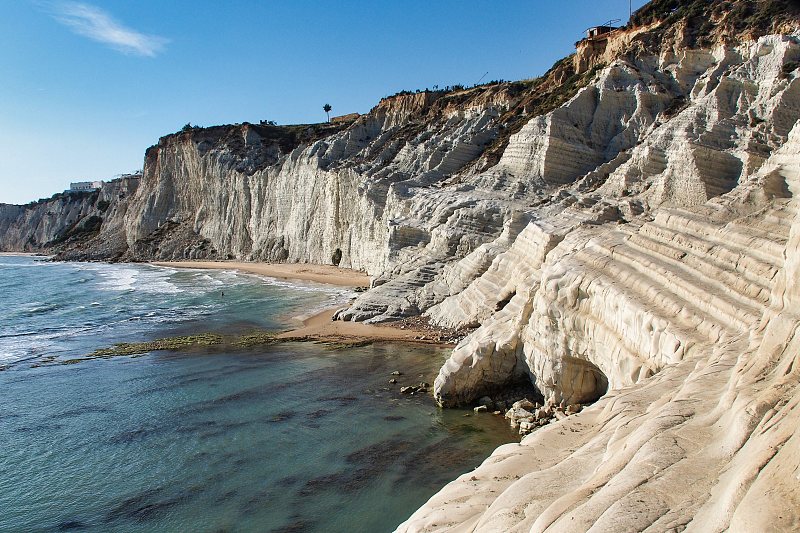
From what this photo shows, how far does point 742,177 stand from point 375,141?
43.7 m

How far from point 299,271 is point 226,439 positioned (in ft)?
133

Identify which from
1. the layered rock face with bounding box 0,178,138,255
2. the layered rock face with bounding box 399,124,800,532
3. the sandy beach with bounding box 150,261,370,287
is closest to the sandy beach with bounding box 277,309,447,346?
the layered rock face with bounding box 399,124,800,532

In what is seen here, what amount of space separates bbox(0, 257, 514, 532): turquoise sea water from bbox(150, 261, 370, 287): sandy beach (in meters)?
21.2

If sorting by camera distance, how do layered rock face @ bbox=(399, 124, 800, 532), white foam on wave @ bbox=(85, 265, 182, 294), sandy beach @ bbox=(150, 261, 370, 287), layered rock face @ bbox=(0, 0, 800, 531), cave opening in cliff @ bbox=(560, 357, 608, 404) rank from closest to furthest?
layered rock face @ bbox=(399, 124, 800, 532) → layered rock face @ bbox=(0, 0, 800, 531) → cave opening in cliff @ bbox=(560, 357, 608, 404) → sandy beach @ bbox=(150, 261, 370, 287) → white foam on wave @ bbox=(85, 265, 182, 294)

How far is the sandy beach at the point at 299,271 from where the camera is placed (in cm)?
4759

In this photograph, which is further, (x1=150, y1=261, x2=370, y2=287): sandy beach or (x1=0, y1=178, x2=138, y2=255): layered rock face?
(x1=0, y1=178, x2=138, y2=255): layered rock face

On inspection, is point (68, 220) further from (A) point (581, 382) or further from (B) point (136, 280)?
(A) point (581, 382)

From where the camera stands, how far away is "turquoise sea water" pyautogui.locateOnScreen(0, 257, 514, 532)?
12.1 meters

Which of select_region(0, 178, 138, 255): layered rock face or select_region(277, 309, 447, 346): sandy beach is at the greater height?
select_region(0, 178, 138, 255): layered rock face

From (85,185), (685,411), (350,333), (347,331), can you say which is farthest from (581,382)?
(85,185)

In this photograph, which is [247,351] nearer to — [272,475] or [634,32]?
[272,475]

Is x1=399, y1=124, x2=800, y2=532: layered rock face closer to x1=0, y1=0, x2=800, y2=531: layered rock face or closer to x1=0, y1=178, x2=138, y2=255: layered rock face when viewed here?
x1=0, y1=0, x2=800, y2=531: layered rock face

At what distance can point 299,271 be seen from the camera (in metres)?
55.6

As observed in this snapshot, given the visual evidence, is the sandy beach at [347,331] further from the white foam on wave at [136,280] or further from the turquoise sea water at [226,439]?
the white foam on wave at [136,280]
